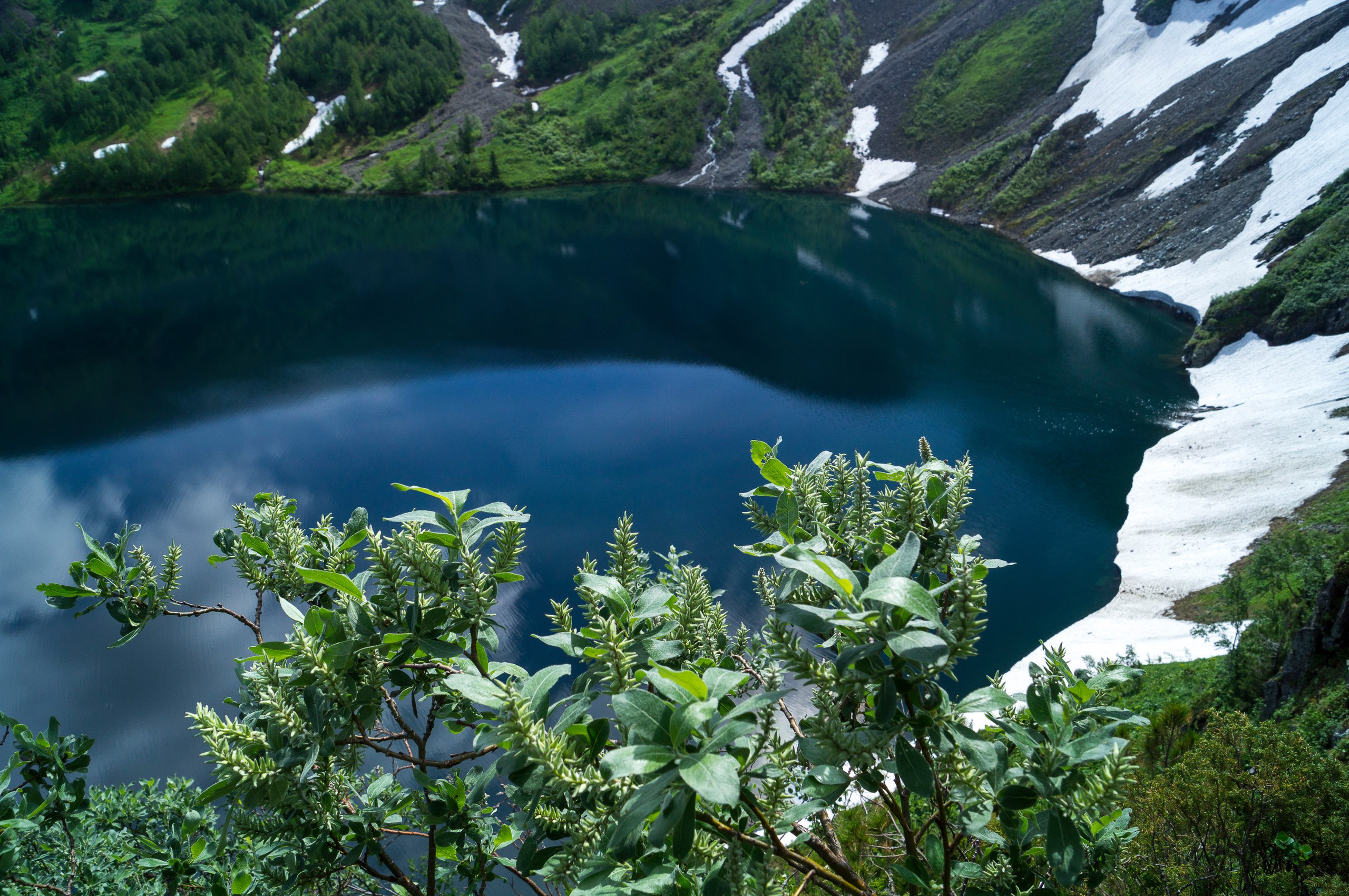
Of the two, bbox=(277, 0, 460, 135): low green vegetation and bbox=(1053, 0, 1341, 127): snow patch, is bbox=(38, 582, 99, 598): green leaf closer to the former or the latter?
bbox=(1053, 0, 1341, 127): snow patch

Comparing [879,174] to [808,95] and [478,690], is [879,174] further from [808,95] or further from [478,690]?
[478,690]

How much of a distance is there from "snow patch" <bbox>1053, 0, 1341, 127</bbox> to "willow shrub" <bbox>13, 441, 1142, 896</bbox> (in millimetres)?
51906

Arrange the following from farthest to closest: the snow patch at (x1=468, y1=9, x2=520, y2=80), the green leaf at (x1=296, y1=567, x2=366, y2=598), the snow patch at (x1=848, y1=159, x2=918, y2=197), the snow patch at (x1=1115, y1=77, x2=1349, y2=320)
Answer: the snow patch at (x1=468, y1=9, x2=520, y2=80)
the snow patch at (x1=848, y1=159, x2=918, y2=197)
the snow patch at (x1=1115, y1=77, x2=1349, y2=320)
the green leaf at (x1=296, y1=567, x2=366, y2=598)

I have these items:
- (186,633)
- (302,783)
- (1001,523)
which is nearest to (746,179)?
(1001,523)

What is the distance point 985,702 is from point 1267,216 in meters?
37.7

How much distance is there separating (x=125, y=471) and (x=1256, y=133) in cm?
4624

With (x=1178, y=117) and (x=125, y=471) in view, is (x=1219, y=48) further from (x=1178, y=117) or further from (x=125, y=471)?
(x=125, y=471)

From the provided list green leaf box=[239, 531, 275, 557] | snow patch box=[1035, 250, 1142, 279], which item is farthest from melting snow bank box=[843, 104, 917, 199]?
green leaf box=[239, 531, 275, 557]

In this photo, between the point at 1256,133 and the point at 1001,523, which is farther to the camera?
the point at 1256,133

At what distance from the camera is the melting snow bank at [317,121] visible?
67.3 m

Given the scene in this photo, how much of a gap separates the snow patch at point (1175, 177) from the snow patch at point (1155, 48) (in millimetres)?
7876

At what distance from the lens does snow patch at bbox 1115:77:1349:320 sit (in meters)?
28.0

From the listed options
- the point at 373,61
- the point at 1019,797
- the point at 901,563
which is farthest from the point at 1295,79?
the point at 373,61

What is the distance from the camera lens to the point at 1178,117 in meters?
38.3
